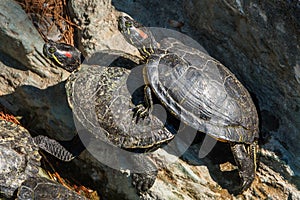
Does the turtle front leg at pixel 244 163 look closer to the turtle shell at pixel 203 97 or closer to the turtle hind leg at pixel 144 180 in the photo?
the turtle shell at pixel 203 97

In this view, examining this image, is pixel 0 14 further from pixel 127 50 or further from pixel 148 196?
pixel 148 196

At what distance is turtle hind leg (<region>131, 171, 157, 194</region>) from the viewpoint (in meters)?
3.87

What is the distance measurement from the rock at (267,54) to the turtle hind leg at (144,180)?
93 centimetres

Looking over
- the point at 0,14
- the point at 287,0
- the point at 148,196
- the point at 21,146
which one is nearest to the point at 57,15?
the point at 0,14

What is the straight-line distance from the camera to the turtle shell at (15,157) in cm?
389

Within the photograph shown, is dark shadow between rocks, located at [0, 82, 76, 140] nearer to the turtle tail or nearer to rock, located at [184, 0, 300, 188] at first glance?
the turtle tail

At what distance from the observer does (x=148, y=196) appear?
393cm

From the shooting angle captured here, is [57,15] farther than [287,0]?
Yes

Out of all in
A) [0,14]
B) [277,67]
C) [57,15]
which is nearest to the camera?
[277,67]

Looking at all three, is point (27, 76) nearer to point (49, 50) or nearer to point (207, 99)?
point (49, 50)

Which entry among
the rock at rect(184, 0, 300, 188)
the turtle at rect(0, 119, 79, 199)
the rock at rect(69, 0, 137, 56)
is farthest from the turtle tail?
the rock at rect(184, 0, 300, 188)

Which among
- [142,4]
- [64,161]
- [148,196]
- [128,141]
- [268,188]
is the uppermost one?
[142,4]

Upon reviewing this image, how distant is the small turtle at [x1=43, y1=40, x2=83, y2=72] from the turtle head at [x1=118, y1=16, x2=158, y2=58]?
17.8 inches

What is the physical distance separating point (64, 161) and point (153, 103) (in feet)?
3.43
